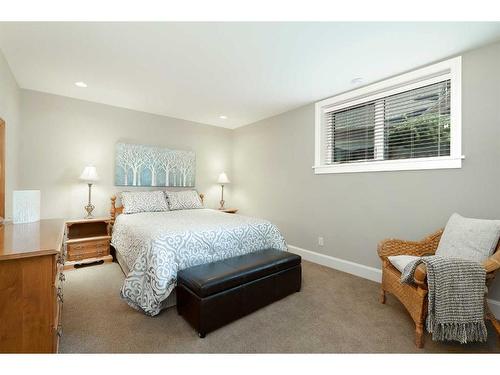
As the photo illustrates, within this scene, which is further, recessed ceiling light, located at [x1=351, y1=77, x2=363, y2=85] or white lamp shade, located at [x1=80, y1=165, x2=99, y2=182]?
white lamp shade, located at [x1=80, y1=165, x2=99, y2=182]

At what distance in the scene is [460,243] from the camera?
1.81 meters

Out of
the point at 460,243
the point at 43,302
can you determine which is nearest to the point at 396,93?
the point at 460,243

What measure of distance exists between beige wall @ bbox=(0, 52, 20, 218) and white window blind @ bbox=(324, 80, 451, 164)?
371cm

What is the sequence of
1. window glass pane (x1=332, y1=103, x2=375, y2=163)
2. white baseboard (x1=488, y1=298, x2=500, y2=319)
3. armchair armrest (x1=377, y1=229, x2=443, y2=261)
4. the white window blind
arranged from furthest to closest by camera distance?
window glass pane (x1=332, y1=103, x2=375, y2=163)
the white window blind
armchair armrest (x1=377, y1=229, x2=443, y2=261)
white baseboard (x1=488, y1=298, x2=500, y2=319)

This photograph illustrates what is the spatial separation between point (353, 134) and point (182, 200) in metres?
2.85

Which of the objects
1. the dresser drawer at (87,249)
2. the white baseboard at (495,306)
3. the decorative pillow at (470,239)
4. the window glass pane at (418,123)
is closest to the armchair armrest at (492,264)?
the decorative pillow at (470,239)

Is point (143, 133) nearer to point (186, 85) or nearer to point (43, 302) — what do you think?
point (186, 85)

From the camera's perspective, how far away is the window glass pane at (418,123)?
7.57 ft

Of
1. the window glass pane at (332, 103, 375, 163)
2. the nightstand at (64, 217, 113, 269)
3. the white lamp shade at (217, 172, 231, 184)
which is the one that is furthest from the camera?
the white lamp shade at (217, 172, 231, 184)

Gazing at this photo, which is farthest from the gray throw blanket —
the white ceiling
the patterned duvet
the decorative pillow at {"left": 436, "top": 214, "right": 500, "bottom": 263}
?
the white ceiling

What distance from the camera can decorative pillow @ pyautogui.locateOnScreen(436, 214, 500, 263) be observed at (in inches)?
66.6

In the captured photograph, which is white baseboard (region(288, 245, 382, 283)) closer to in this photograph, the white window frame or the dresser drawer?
the white window frame

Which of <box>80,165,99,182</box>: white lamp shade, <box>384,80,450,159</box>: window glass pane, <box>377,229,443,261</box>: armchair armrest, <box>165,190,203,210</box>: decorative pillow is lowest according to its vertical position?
<box>377,229,443,261</box>: armchair armrest

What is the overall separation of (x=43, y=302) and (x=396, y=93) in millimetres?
3526
